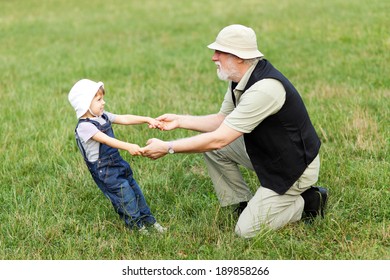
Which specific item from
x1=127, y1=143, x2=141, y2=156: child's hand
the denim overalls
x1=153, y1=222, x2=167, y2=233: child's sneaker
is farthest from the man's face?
Result: x1=153, y1=222, x2=167, y2=233: child's sneaker

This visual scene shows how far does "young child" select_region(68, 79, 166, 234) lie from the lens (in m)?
5.06

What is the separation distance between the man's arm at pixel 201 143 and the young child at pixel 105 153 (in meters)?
0.14

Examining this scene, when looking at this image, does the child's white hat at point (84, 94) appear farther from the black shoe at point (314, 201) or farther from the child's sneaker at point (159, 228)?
the black shoe at point (314, 201)

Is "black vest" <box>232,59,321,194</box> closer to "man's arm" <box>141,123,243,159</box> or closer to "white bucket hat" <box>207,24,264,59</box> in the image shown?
"white bucket hat" <box>207,24,264,59</box>

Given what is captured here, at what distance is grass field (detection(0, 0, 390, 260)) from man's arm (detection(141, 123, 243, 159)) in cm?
68

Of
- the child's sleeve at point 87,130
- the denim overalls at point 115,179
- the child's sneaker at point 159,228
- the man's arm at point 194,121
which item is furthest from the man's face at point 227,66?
the child's sneaker at point 159,228

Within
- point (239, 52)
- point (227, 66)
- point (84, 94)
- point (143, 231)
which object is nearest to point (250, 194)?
point (143, 231)

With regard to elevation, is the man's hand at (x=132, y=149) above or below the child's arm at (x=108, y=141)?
below

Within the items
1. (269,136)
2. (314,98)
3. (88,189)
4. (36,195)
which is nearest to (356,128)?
(314,98)

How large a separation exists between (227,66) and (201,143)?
721mm

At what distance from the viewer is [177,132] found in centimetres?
766

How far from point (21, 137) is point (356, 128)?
4.18 metres

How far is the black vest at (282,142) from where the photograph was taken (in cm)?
527

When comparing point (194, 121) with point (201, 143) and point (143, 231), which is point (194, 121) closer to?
point (201, 143)
